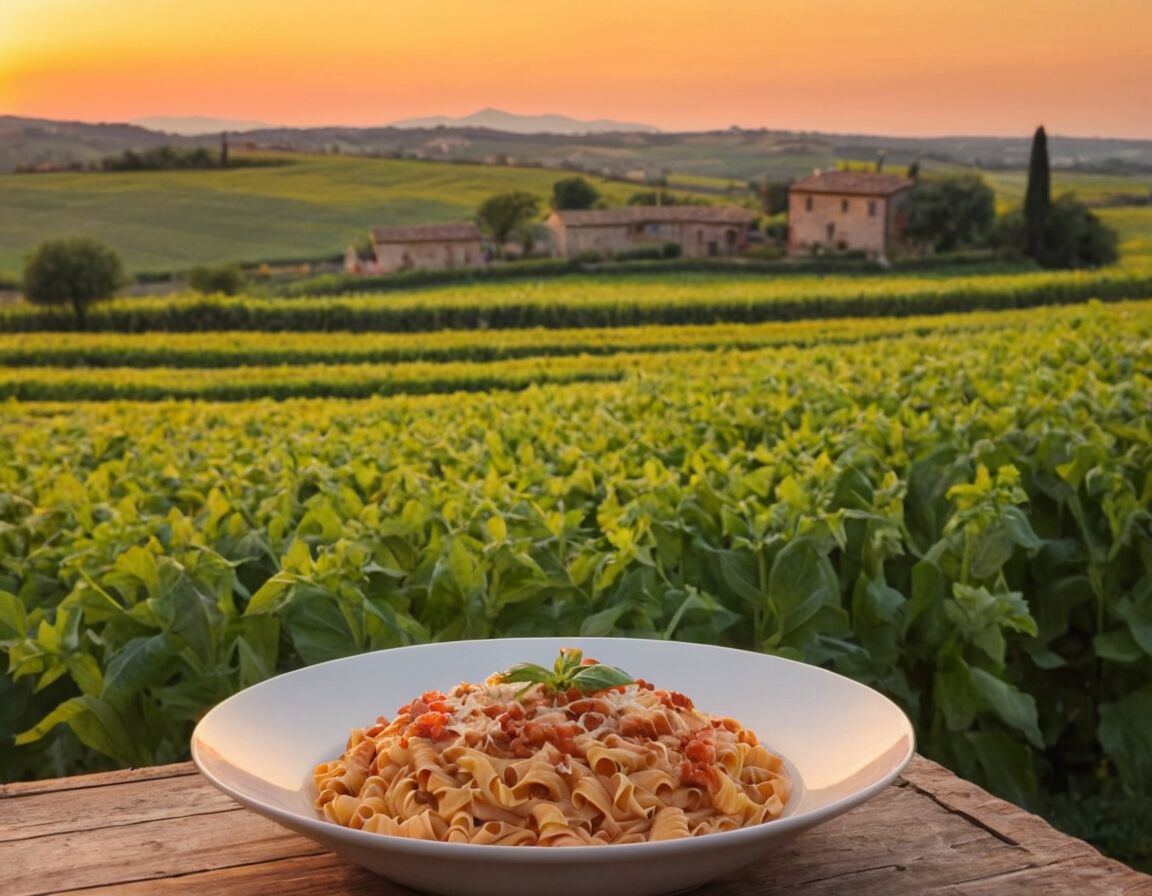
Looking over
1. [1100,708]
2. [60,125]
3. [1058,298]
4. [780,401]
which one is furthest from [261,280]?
[1100,708]

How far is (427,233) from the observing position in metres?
23.0

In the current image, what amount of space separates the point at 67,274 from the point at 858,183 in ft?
40.5

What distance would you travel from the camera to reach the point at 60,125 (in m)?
19.0

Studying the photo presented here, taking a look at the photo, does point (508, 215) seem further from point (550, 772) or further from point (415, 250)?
point (550, 772)

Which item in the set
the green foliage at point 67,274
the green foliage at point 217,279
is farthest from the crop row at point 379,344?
the green foliage at point 217,279

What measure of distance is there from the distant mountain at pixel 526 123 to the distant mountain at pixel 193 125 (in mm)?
2496

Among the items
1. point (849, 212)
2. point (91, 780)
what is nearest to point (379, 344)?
point (849, 212)

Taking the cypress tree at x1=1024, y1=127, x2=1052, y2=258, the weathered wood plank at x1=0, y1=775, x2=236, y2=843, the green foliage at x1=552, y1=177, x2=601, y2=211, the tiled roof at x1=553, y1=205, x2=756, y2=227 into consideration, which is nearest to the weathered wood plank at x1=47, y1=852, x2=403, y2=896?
the weathered wood plank at x1=0, y1=775, x2=236, y2=843

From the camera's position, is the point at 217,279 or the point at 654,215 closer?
the point at 217,279

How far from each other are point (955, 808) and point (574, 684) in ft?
1.45

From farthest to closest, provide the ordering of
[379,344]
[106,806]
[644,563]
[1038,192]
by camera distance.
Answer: [1038,192] < [379,344] < [644,563] < [106,806]

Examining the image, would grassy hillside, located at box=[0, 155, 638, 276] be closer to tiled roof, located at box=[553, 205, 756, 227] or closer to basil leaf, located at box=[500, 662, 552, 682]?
tiled roof, located at box=[553, 205, 756, 227]

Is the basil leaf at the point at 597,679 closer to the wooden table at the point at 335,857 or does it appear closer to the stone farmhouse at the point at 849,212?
the wooden table at the point at 335,857

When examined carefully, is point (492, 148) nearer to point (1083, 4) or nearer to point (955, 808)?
point (1083, 4)
